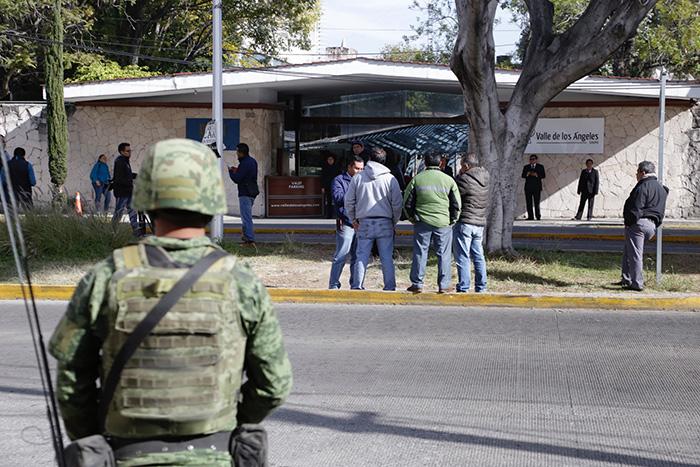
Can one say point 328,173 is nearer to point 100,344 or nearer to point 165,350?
point 100,344

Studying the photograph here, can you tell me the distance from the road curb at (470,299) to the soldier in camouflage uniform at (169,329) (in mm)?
8629

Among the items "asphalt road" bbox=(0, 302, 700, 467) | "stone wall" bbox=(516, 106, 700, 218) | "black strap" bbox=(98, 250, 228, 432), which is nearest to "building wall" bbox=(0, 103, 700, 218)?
"stone wall" bbox=(516, 106, 700, 218)

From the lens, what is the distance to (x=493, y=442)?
5859 millimetres

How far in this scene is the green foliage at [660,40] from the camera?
98.9 feet

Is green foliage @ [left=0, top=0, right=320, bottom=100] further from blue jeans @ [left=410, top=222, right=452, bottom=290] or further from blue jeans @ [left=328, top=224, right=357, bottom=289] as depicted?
blue jeans @ [left=410, top=222, right=452, bottom=290]

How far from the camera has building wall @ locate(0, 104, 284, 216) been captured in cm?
2519

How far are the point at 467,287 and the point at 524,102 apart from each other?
403 centimetres

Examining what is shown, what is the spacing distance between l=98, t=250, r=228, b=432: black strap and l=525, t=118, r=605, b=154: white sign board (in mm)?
22982

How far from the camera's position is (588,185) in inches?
944

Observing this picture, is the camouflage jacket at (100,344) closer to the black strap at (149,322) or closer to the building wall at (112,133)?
the black strap at (149,322)

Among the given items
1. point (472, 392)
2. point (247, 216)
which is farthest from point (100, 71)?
point (472, 392)

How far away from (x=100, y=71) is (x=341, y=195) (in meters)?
21.2

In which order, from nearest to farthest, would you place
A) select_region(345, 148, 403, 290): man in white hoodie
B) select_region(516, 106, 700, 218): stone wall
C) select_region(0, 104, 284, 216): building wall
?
select_region(345, 148, 403, 290): man in white hoodie
select_region(516, 106, 700, 218): stone wall
select_region(0, 104, 284, 216): building wall

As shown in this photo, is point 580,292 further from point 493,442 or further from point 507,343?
point 493,442
